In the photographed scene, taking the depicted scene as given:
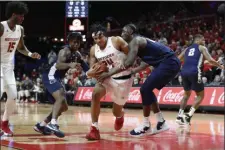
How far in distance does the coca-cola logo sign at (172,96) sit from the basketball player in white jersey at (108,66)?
8259mm

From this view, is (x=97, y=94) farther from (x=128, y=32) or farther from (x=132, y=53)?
(x=128, y=32)

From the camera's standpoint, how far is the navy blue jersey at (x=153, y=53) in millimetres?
6262

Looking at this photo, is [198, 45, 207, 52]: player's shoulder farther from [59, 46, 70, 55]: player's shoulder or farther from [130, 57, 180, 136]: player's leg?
[59, 46, 70, 55]: player's shoulder

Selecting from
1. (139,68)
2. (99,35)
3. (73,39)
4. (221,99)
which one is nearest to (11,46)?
(73,39)

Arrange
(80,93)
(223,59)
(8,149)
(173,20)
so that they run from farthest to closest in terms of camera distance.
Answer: (173,20) < (80,93) < (223,59) < (8,149)

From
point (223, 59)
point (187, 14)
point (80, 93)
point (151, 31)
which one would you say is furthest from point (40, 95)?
point (223, 59)

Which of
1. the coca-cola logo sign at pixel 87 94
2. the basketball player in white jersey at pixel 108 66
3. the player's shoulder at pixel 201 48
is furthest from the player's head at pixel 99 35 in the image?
the coca-cola logo sign at pixel 87 94

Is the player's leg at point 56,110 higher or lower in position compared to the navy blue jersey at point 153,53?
lower

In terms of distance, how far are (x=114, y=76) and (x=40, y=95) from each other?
1809 cm

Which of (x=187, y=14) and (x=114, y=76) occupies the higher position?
(x=187, y=14)

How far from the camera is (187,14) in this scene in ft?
82.5

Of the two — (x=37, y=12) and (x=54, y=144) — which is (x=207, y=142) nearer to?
(x=54, y=144)

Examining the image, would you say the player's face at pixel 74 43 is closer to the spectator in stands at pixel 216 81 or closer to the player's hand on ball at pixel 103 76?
the player's hand on ball at pixel 103 76

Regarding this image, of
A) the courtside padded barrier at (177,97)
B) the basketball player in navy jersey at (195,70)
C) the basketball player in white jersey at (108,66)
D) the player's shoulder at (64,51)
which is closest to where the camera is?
the basketball player in white jersey at (108,66)
